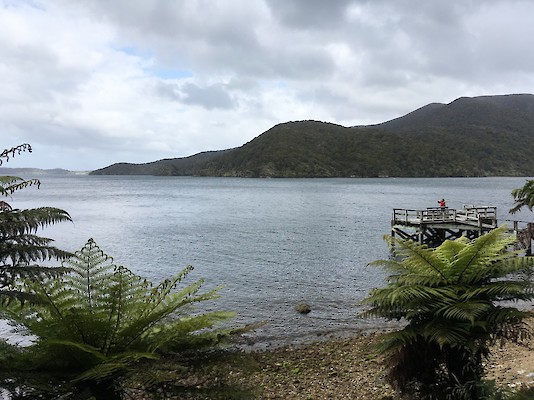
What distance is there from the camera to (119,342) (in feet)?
13.0

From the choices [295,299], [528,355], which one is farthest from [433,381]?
[295,299]

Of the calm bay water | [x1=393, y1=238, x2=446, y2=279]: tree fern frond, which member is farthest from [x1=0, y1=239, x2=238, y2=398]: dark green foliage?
the calm bay water

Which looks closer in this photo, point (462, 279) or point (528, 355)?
point (462, 279)

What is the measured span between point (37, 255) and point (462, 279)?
4.63m

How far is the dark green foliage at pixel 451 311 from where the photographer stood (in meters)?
4.55

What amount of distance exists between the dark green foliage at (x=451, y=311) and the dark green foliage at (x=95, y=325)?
7.25 feet

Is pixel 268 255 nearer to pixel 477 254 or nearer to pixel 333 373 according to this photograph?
pixel 333 373

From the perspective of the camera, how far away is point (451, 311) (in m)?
4.47

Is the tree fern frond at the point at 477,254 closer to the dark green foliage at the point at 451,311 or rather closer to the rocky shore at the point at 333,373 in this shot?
the dark green foliage at the point at 451,311

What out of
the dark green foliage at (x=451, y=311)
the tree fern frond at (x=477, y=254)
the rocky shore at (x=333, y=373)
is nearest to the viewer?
the dark green foliage at (x=451, y=311)

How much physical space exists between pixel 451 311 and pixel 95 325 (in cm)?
341

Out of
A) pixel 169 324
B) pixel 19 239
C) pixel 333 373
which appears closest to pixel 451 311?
pixel 169 324

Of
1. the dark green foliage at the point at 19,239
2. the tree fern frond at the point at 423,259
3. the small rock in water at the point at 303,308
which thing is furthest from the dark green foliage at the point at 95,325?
the small rock in water at the point at 303,308

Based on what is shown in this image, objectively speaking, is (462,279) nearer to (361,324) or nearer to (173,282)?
(173,282)
